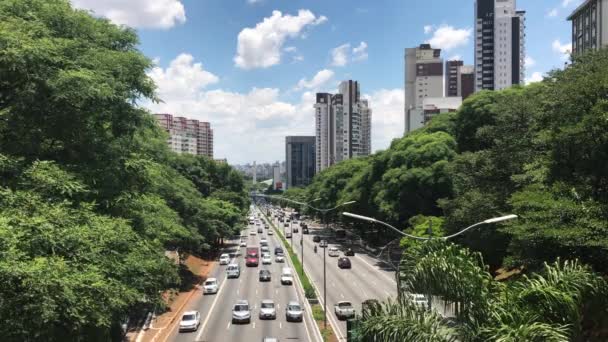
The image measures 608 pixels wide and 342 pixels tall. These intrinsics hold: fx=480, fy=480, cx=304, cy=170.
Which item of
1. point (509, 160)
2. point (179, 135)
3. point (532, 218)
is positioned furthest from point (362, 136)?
point (532, 218)

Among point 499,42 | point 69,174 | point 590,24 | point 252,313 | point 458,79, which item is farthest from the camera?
→ point 458,79

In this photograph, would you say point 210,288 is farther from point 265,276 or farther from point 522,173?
point 522,173

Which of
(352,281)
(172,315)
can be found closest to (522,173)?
(352,281)

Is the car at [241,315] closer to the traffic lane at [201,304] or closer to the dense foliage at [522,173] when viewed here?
the traffic lane at [201,304]

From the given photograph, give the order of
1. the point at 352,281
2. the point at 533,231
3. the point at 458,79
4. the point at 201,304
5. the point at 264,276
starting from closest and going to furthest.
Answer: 1. the point at 533,231
2. the point at 201,304
3. the point at 352,281
4. the point at 264,276
5. the point at 458,79

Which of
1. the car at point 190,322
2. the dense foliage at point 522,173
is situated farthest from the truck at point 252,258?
the car at point 190,322

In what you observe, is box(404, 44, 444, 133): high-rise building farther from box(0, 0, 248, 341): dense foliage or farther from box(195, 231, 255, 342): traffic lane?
box(0, 0, 248, 341): dense foliage
